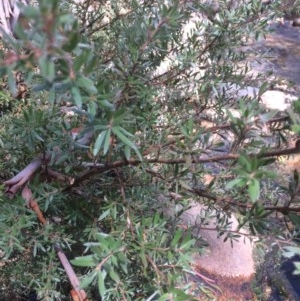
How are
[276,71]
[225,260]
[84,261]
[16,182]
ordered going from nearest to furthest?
[84,261] → [16,182] → [225,260] → [276,71]

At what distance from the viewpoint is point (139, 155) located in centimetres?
83

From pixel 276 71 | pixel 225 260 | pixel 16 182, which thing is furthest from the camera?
pixel 276 71

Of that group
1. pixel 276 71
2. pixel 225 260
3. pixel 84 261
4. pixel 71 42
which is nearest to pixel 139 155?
pixel 84 261

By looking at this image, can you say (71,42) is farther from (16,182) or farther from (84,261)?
(16,182)

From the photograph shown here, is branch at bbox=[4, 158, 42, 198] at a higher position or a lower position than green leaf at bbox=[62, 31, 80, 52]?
lower

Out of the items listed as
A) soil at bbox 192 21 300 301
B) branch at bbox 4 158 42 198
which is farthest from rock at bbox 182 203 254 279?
branch at bbox 4 158 42 198

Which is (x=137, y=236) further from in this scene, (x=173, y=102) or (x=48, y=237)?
(x=173, y=102)

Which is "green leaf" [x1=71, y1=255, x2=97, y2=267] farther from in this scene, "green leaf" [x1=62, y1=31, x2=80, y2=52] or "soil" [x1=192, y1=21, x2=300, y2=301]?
"soil" [x1=192, y1=21, x2=300, y2=301]

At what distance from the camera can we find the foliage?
0.77 metres

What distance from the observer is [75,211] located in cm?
117

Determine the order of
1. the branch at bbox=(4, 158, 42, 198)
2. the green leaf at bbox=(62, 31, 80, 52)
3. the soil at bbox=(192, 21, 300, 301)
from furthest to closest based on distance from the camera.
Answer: the soil at bbox=(192, 21, 300, 301)
the branch at bbox=(4, 158, 42, 198)
the green leaf at bbox=(62, 31, 80, 52)

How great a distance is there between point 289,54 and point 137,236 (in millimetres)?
5268

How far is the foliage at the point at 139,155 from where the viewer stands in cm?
77

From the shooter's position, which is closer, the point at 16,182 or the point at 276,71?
the point at 16,182
